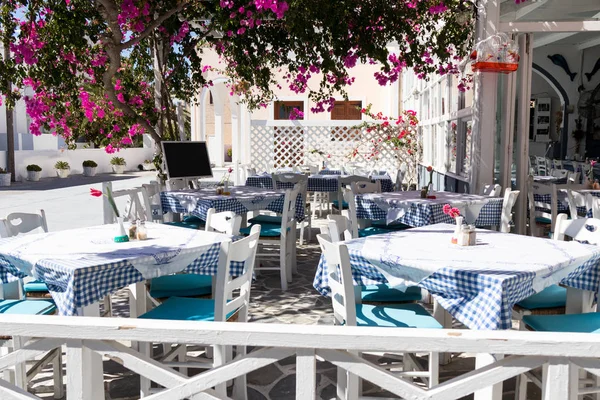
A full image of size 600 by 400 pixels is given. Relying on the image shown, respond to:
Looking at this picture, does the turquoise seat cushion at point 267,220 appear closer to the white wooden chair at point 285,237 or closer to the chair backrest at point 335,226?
the white wooden chair at point 285,237

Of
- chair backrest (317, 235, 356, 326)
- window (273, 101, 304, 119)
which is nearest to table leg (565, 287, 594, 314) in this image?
chair backrest (317, 235, 356, 326)

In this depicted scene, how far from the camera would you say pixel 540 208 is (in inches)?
225

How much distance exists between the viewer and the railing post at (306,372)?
3.50ft

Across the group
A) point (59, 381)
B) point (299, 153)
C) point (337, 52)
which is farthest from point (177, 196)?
point (299, 153)

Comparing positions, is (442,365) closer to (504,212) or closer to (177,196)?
(504,212)

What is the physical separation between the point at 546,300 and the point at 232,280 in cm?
134

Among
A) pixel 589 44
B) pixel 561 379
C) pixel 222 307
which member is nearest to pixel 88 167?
pixel 589 44

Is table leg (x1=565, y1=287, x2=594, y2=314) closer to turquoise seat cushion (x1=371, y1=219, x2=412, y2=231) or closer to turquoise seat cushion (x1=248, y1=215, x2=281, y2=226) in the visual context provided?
turquoise seat cushion (x1=371, y1=219, x2=412, y2=231)

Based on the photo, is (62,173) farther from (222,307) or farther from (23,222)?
(222,307)

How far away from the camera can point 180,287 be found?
2.90 meters

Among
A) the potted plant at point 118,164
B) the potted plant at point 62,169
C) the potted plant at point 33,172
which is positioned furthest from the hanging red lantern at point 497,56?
the potted plant at point 118,164

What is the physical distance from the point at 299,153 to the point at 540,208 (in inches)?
239

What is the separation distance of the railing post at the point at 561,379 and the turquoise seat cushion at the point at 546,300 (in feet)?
5.30

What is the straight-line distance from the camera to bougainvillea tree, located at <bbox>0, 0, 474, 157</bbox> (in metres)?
4.42
